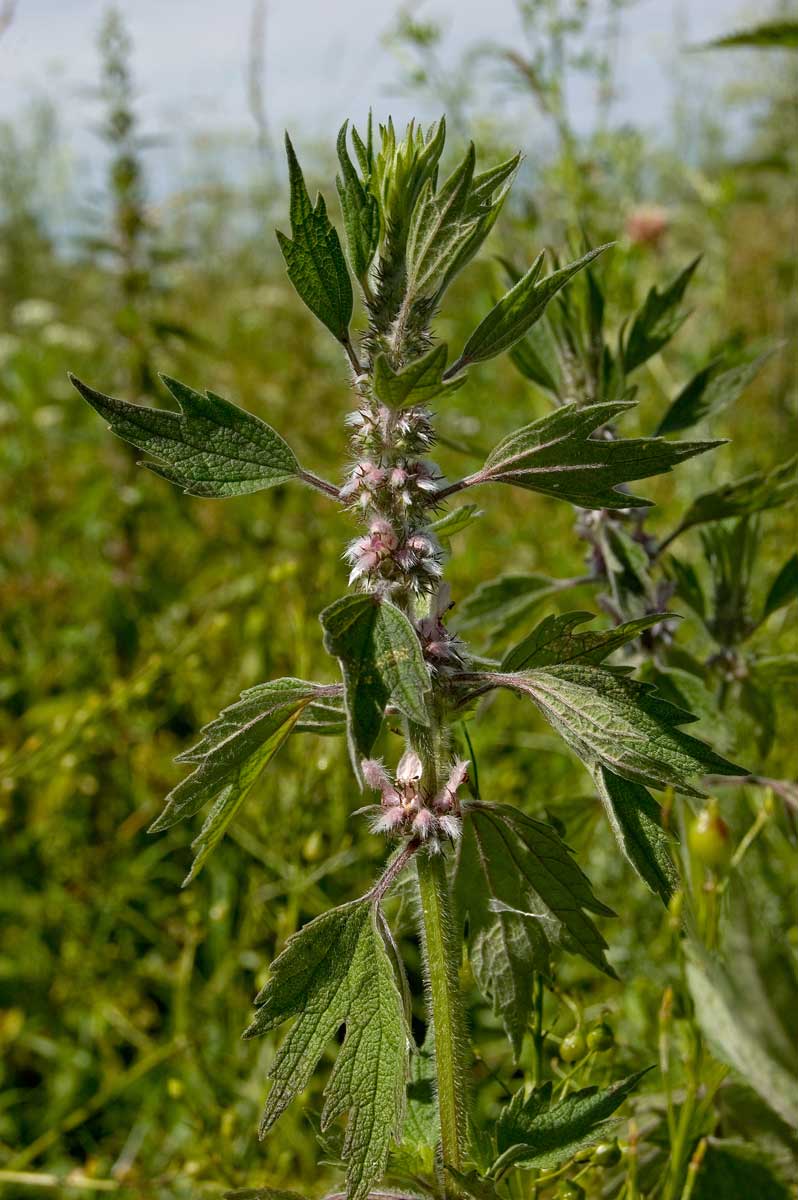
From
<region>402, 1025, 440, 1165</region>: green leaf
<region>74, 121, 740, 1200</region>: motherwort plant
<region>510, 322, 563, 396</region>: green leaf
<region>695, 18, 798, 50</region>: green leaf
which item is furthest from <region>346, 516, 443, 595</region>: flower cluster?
<region>695, 18, 798, 50</region>: green leaf

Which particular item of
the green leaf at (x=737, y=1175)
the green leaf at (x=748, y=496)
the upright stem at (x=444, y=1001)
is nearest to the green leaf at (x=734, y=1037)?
the green leaf at (x=737, y=1175)

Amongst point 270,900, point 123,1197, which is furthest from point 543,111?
point 123,1197

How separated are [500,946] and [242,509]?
9.27ft

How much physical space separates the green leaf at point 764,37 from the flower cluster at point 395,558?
3.93 feet

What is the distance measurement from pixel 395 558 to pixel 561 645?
193 mm

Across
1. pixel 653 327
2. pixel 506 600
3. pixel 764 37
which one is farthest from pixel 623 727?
pixel 764 37

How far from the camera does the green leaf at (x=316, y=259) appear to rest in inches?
33.7

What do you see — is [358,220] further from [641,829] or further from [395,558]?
[641,829]

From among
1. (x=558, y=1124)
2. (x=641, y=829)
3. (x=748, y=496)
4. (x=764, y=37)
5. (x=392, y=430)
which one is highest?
(x=764, y=37)

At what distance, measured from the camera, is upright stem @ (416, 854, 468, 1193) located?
2.97ft

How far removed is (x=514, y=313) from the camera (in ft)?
2.74

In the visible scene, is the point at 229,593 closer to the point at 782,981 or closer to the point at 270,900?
the point at 270,900

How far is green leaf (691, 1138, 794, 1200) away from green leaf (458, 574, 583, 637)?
0.69 metres

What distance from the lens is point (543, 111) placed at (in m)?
2.37
